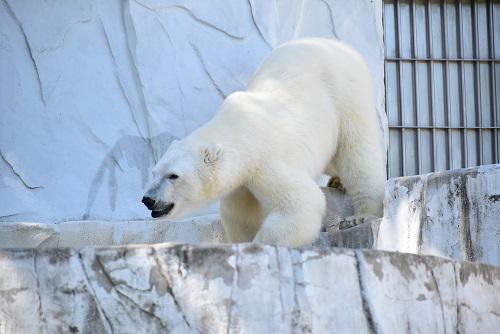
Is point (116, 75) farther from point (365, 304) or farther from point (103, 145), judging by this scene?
point (365, 304)

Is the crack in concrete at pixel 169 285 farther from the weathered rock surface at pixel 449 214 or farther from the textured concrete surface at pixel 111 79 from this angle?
the textured concrete surface at pixel 111 79

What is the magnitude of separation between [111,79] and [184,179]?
3.13 meters

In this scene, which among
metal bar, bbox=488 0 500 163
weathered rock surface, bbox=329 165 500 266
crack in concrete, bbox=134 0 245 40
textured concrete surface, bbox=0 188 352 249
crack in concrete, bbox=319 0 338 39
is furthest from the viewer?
metal bar, bbox=488 0 500 163

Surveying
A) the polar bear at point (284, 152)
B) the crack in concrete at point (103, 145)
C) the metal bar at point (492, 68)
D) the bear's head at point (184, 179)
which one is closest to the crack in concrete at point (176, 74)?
Answer: the crack in concrete at point (103, 145)

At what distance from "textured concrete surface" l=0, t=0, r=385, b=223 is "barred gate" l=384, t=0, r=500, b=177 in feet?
5.42

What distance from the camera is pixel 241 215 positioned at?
246 inches

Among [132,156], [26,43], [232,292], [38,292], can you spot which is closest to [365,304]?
[232,292]

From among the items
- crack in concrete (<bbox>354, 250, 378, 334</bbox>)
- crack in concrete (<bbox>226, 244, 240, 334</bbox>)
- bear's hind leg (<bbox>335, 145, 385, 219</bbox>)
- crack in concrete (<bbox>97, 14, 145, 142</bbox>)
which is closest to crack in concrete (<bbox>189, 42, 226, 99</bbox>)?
crack in concrete (<bbox>97, 14, 145, 142</bbox>)

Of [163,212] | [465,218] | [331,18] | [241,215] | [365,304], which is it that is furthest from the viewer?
[331,18]

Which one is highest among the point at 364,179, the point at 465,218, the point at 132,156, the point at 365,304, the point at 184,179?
Result: the point at 132,156

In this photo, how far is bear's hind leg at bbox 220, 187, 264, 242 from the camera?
6180 mm

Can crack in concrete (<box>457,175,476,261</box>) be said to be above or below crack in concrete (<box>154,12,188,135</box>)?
below

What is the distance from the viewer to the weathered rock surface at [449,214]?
521 cm

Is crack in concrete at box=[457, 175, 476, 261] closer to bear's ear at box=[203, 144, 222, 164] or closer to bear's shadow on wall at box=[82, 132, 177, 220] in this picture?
bear's ear at box=[203, 144, 222, 164]
